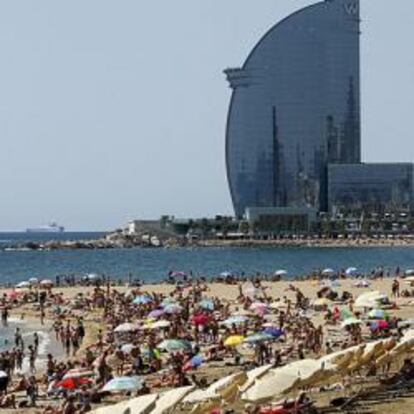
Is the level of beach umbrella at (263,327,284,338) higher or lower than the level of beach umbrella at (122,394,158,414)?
lower

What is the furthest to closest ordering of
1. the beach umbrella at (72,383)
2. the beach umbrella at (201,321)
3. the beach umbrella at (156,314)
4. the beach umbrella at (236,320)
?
the beach umbrella at (156,314), the beach umbrella at (201,321), the beach umbrella at (236,320), the beach umbrella at (72,383)

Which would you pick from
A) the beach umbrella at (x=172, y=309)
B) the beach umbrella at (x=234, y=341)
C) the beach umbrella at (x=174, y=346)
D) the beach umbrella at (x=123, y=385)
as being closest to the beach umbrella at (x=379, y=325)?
the beach umbrella at (x=234, y=341)

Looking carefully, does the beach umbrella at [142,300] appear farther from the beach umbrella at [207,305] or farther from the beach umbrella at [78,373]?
the beach umbrella at [78,373]

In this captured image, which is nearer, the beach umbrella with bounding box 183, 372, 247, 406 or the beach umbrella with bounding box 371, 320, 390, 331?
the beach umbrella with bounding box 183, 372, 247, 406

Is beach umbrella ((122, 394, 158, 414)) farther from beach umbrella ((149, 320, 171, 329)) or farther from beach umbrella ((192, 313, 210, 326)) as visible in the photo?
beach umbrella ((192, 313, 210, 326))

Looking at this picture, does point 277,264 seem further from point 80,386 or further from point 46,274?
point 80,386

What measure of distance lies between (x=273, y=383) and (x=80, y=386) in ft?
A: 23.9

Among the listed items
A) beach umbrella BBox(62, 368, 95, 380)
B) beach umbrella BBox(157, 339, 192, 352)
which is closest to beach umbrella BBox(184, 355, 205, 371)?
beach umbrella BBox(62, 368, 95, 380)

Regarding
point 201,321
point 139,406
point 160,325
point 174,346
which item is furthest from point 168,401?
point 201,321

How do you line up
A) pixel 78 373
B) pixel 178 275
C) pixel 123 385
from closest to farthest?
pixel 123 385 → pixel 78 373 → pixel 178 275

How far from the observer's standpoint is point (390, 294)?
55.6 meters

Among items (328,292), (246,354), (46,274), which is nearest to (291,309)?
(328,292)

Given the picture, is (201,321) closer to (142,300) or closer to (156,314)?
(156,314)

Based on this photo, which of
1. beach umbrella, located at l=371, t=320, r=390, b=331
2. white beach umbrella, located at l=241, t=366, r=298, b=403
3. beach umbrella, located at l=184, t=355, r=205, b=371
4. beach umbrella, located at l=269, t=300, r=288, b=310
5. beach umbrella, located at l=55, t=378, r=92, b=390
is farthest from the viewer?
beach umbrella, located at l=269, t=300, r=288, b=310
